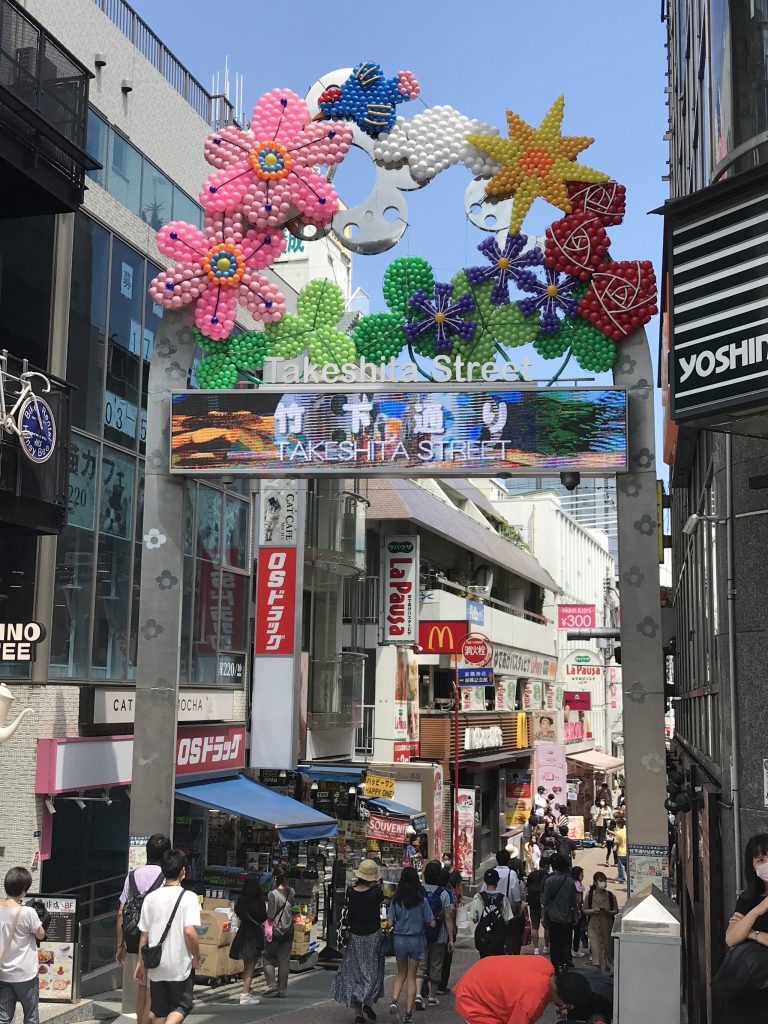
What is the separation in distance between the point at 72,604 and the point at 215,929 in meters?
4.89

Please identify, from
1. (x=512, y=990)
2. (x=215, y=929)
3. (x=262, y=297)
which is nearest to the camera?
(x=512, y=990)

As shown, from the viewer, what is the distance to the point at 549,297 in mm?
13844

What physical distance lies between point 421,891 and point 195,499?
10.2 m

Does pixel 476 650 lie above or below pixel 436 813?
above

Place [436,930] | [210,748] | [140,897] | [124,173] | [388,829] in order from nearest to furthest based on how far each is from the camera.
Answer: [140,897]
[436,930]
[124,173]
[210,748]
[388,829]

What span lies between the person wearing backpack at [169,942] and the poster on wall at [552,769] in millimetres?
30954

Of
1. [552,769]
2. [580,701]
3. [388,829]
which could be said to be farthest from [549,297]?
[580,701]

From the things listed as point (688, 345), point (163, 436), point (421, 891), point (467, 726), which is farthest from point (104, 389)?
point (467, 726)

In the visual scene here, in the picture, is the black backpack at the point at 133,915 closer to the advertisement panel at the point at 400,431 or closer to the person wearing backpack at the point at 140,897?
the person wearing backpack at the point at 140,897

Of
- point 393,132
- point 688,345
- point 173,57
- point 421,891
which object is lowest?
point 421,891

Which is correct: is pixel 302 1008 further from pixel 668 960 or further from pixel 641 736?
pixel 668 960

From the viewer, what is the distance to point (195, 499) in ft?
71.8

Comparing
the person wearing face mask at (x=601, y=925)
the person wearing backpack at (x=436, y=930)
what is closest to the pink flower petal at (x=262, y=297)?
the person wearing backpack at (x=436, y=930)

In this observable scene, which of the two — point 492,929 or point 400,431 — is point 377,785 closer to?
point 492,929
